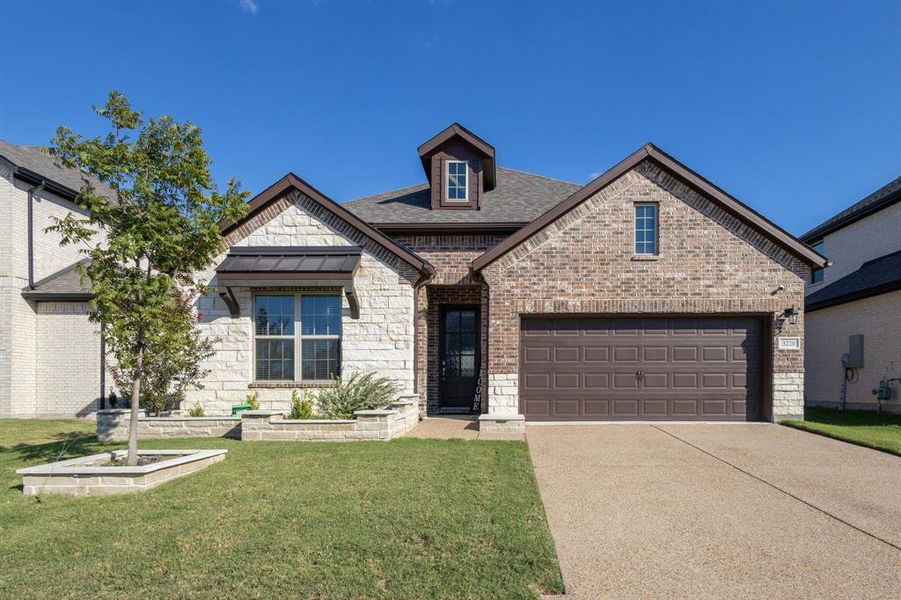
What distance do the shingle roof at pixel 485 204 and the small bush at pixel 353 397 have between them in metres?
4.48

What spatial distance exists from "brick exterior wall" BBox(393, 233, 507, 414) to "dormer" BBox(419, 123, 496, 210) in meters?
1.36

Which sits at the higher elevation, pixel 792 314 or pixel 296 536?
pixel 792 314

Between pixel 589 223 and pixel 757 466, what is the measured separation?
6051 millimetres

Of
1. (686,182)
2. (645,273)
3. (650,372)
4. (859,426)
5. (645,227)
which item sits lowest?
(859,426)

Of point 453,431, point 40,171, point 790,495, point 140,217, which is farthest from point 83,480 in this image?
point 40,171

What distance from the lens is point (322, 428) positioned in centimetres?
955

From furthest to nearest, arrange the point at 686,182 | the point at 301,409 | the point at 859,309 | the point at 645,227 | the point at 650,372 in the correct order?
the point at 859,309 < the point at 645,227 < the point at 650,372 < the point at 686,182 < the point at 301,409

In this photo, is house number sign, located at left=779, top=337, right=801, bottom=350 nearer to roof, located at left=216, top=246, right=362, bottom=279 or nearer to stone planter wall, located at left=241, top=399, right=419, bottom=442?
stone planter wall, located at left=241, top=399, right=419, bottom=442

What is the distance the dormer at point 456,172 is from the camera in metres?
13.9

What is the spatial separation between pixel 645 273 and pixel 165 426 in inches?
423

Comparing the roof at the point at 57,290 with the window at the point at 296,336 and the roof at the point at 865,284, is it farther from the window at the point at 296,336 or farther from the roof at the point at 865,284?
the roof at the point at 865,284

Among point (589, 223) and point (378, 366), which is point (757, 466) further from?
point (378, 366)

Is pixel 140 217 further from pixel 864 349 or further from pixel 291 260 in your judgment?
pixel 864 349

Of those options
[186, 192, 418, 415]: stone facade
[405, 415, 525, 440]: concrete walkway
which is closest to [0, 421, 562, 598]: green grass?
[405, 415, 525, 440]: concrete walkway
